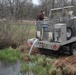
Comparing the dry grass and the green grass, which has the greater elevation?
the dry grass

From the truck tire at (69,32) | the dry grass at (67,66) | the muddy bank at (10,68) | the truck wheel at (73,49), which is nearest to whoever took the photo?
the dry grass at (67,66)

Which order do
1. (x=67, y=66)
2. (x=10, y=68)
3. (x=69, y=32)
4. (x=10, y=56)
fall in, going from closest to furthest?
(x=67, y=66), (x=10, y=68), (x=69, y=32), (x=10, y=56)

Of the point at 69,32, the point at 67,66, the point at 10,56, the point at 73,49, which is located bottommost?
the point at 10,56

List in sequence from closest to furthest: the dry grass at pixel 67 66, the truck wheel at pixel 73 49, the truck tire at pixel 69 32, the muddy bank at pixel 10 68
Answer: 1. the dry grass at pixel 67 66
2. the muddy bank at pixel 10 68
3. the truck tire at pixel 69 32
4. the truck wheel at pixel 73 49

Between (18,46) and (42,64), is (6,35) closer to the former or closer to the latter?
(18,46)

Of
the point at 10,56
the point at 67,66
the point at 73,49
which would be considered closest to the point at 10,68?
the point at 10,56

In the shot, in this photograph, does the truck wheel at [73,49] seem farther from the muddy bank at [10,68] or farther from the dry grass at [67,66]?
the muddy bank at [10,68]

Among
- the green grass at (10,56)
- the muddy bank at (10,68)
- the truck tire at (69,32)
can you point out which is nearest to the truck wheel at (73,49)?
the truck tire at (69,32)

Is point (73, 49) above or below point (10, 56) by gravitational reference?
above

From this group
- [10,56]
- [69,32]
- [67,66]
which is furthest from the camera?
[10,56]

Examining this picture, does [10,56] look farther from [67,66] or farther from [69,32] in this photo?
[67,66]

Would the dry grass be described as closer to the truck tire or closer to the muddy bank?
the muddy bank

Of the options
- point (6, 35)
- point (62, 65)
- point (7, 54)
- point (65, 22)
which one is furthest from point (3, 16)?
Answer: point (62, 65)

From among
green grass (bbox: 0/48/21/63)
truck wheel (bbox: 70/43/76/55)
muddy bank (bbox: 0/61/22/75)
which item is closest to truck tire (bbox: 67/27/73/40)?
truck wheel (bbox: 70/43/76/55)
